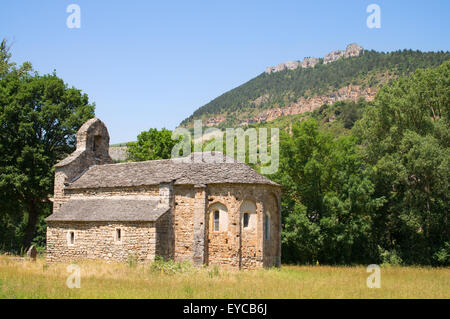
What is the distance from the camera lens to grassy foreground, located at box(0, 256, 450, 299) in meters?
13.8

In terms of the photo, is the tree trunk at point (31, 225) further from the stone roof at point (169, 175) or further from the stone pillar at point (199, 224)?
the stone pillar at point (199, 224)

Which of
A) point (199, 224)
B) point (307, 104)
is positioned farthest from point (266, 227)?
point (307, 104)

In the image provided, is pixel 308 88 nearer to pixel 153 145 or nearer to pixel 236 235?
pixel 153 145

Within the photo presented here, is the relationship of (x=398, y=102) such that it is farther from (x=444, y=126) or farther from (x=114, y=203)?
(x=114, y=203)

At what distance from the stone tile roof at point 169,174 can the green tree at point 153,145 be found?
552 inches

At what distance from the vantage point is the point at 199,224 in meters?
20.9

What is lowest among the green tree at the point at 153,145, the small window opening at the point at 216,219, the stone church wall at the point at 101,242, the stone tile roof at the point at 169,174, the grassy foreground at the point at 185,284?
the grassy foreground at the point at 185,284

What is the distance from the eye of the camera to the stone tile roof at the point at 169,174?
2153cm

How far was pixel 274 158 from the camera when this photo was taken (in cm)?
3031

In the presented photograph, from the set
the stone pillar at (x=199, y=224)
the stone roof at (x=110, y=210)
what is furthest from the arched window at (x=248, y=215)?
the stone roof at (x=110, y=210)

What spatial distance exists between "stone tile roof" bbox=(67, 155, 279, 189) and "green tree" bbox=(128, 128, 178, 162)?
14.0m

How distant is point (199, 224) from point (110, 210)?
516 cm

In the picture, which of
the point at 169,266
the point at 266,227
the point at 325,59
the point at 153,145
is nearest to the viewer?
the point at 169,266
